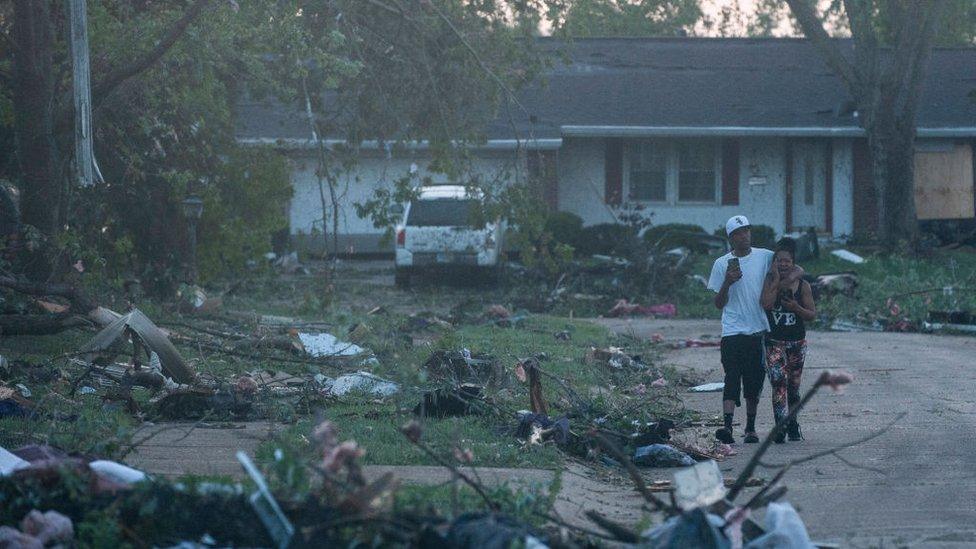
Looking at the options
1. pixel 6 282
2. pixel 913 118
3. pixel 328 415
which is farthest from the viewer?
pixel 913 118

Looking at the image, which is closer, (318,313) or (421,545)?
(421,545)

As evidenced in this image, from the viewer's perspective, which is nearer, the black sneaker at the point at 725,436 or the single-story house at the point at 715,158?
the black sneaker at the point at 725,436

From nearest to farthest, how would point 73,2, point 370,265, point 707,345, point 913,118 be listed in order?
1. point 73,2
2. point 707,345
3. point 913,118
4. point 370,265

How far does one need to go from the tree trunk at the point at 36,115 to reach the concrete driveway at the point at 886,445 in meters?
6.96

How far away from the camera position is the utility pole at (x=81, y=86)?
11258 millimetres

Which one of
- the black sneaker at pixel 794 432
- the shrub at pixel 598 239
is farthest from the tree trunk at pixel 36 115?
the shrub at pixel 598 239

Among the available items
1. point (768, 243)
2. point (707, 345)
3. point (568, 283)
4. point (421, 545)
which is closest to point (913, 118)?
point (768, 243)

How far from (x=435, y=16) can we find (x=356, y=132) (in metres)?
1.93

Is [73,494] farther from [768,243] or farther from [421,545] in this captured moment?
[768,243]

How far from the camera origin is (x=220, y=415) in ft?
29.8

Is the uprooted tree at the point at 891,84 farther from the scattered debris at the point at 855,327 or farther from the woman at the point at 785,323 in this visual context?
the woman at the point at 785,323

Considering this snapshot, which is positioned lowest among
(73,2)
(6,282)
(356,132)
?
(6,282)

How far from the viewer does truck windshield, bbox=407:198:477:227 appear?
23266mm

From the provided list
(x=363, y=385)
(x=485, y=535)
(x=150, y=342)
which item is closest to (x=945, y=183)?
(x=363, y=385)
